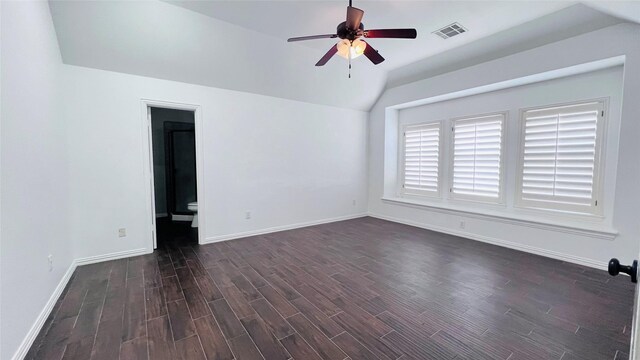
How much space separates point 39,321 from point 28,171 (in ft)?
3.81

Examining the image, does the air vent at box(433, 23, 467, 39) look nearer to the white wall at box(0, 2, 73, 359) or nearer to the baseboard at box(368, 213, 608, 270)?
the baseboard at box(368, 213, 608, 270)

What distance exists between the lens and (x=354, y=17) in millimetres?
2121

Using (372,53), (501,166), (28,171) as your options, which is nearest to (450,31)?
(372,53)

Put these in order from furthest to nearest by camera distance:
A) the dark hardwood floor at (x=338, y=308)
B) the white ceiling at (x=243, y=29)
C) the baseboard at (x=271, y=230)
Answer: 1. the baseboard at (x=271, y=230)
2. the white ceiling at (x=243, y=29)
3. the dark hardwood floor at (x=338, y=308)

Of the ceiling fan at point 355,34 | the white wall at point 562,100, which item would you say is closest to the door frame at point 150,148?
the ceiling fan at point 355,34

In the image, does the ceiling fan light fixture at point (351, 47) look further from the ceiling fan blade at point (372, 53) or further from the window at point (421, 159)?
Result: the window at point (421, 159)

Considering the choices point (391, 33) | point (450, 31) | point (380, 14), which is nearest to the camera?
point (391, 33)

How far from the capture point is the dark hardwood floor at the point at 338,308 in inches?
70.0

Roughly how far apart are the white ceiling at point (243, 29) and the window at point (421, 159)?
1.60m

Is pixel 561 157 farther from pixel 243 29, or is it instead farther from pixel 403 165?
pixel 243 29

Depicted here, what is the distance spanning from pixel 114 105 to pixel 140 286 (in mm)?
2304

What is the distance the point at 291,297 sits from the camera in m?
2.44

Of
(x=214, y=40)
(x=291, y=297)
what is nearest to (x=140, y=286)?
(x=291, y=297)

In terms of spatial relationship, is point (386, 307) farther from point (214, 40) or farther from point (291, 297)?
point (214, 40)
